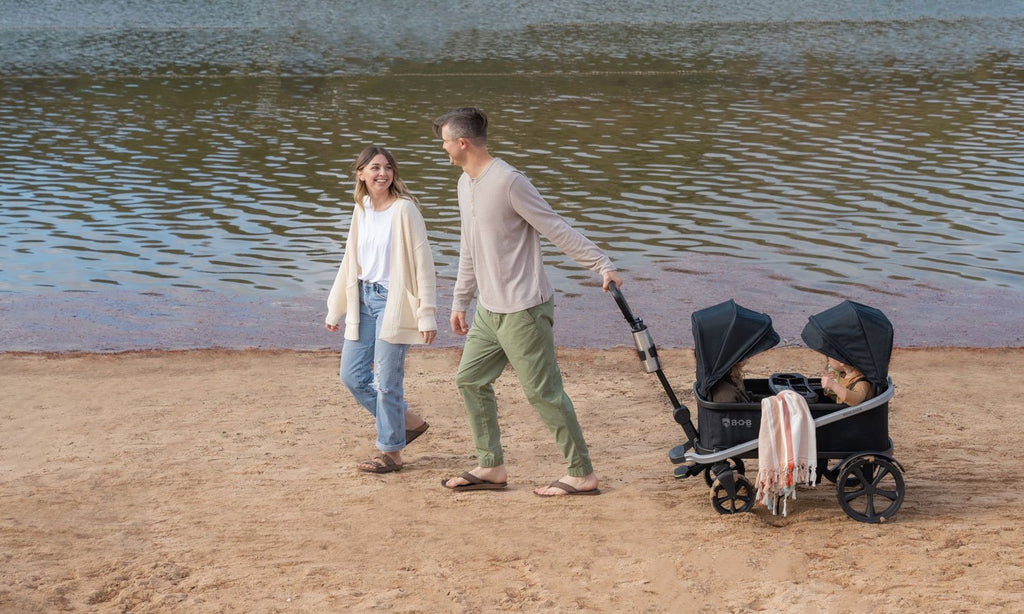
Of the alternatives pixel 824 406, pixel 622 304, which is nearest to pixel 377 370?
pixel 622 304

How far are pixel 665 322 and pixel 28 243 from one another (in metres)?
6.92

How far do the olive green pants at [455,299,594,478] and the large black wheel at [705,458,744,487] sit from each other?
0.57 meters

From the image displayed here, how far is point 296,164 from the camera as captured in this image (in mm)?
16906

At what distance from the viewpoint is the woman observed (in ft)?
20.4

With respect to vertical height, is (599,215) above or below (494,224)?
below

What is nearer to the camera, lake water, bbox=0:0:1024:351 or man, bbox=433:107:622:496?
man, bbox=433:107:622:496

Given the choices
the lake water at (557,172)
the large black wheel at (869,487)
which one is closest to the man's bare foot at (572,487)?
the large black wheel at (869,487)

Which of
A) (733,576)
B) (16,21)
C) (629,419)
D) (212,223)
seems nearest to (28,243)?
(212,223)

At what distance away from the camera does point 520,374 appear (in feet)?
19.0

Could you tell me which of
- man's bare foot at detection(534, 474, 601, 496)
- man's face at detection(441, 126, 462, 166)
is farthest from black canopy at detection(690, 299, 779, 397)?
man's face at detection(441, 126, 462, 166)

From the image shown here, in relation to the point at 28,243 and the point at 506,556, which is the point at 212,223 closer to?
the point at 28,243

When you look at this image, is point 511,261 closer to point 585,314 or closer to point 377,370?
point 377,370

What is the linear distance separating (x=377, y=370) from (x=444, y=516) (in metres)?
0.86

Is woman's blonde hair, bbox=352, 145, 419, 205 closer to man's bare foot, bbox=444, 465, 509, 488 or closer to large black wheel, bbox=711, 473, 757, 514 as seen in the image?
man's bare foot, bbox=444, 465, 509, 488
